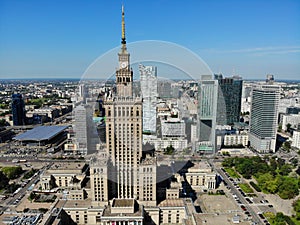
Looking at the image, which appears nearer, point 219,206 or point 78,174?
point 219,206

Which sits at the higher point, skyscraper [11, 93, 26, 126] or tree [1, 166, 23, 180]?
skyscraper [11, 93, 26, 126]

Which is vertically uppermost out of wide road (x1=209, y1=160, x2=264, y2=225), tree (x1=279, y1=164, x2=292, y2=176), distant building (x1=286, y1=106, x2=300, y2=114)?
distant building (x1=286, y1=106, x2=300, y2=114)

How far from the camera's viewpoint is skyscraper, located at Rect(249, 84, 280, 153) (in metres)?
19.8

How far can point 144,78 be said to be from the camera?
852 cm

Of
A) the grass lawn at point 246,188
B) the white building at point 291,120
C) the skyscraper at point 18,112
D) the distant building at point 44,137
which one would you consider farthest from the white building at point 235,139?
the skyscraper at point 18,112

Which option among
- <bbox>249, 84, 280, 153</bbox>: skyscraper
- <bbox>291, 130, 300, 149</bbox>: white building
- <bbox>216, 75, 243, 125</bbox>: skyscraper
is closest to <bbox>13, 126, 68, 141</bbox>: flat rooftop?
<bbox>216, 75, 243, 125</bbox>: skyscraper

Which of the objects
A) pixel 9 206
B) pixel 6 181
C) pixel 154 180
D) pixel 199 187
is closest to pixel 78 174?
pixel 9 206

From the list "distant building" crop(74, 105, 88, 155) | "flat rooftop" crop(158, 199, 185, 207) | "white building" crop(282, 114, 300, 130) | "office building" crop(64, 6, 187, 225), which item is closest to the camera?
"office building" crop(64, 6, 187, 225)

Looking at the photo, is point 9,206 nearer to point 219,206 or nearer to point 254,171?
point 219,206

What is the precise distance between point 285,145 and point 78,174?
1877 centimetres

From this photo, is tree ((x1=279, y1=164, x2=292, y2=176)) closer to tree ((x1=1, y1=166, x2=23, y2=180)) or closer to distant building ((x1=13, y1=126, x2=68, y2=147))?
tree ((x1=1, y1=166, x2=23, y2=180))

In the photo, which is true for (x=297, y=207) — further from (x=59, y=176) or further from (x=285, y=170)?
(x=59, y=176)

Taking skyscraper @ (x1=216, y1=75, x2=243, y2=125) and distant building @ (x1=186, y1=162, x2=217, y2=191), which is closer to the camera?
distant building @ (x1=186, y1=162, x2=217, y2=191)

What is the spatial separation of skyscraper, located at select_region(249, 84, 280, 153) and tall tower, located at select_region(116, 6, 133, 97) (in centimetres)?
1519
